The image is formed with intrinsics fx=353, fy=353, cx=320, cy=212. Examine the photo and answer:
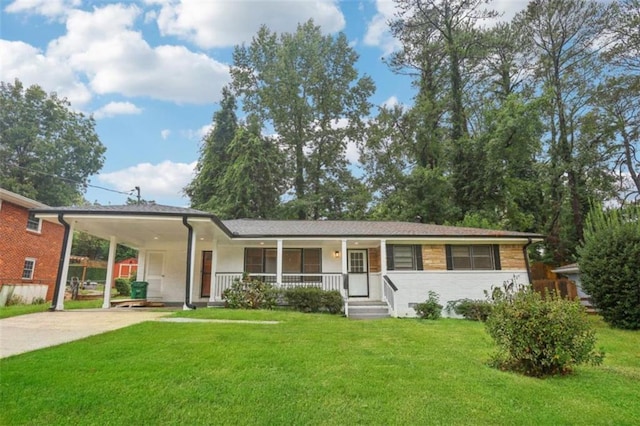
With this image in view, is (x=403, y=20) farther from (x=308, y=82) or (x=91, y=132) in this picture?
(x=91, y=132)

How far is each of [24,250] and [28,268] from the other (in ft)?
3.12

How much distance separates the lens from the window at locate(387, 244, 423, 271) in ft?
41.4

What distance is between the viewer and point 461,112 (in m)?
23.1

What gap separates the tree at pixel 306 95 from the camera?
90.0ft

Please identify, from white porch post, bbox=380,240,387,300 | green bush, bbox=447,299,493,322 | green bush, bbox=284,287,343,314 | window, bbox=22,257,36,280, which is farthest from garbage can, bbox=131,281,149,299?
green bush, bbox=447,299,493,322

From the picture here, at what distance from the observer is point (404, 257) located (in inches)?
502

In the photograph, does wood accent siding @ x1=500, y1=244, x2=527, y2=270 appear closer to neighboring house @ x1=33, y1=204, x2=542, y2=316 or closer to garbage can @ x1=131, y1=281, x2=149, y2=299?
neighboring house @ x1=33, y1=204, x2=542, y2=316

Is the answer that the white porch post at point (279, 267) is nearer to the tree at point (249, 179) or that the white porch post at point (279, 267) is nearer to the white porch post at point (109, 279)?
the white porch post at point (109, 279)

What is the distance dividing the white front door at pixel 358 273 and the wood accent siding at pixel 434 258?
2.28m

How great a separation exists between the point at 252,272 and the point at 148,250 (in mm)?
4488

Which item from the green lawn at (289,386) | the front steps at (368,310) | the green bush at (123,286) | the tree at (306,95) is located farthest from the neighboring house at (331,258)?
the tree at (306,95)

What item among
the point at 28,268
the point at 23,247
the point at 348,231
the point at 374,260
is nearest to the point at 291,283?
the point at 348,231

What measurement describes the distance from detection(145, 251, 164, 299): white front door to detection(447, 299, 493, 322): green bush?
1093 cm

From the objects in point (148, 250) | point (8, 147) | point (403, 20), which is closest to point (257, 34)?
point (403, 20)
